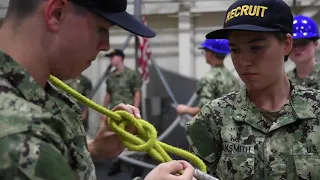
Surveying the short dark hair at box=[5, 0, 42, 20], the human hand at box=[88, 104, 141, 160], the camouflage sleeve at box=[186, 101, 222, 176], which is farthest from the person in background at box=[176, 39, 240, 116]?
the short dark hair at box=[5, 0, 42, 20]

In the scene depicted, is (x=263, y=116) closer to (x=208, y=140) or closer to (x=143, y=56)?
(x=208, y=140)

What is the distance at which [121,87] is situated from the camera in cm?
428

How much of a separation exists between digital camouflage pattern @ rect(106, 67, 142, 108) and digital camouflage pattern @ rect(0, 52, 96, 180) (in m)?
3.50

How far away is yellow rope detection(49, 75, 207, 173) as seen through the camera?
0.84m

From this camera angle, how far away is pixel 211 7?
17.9ft

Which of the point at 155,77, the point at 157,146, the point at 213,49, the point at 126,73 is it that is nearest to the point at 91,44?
the point at 157,146

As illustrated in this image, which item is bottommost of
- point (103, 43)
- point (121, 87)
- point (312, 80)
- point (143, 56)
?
point (121, 87)

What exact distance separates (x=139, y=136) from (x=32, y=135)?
31cm

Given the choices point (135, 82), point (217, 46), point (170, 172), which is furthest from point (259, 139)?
point (135, 82)

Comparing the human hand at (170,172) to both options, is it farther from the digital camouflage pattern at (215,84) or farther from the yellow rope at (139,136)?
the digital camouflage pattern at (215,84)

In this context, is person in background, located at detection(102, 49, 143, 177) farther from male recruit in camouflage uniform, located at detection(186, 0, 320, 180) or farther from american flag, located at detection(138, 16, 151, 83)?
male recruit in camouflage uniform, located at detection(186, 0, 320, 180)

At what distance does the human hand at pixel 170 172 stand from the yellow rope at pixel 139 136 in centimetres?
9

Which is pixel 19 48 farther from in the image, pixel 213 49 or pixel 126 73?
pixel 126 73

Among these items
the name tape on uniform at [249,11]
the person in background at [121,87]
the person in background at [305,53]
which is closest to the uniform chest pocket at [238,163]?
the name tape on uniform at [249,11]
